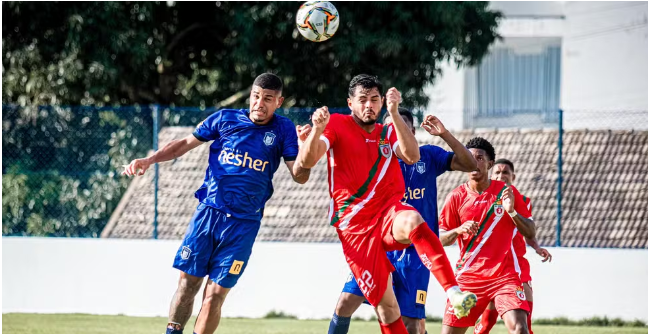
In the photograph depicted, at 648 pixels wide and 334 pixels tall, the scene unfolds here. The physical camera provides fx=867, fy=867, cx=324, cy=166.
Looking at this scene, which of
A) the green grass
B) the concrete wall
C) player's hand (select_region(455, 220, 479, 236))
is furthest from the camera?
the concrete wall

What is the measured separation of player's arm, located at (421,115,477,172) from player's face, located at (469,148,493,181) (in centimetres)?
34

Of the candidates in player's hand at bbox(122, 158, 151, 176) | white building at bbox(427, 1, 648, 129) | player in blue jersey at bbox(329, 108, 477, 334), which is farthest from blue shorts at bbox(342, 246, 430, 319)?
white building at bbox(427, 1, 648, 129)

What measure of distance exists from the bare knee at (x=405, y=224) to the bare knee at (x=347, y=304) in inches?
42.6

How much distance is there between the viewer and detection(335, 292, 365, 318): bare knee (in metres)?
7.01

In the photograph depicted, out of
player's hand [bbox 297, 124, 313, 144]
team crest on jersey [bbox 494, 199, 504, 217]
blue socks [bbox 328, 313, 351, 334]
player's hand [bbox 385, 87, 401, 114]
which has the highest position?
player's hand [bbox 385, 87, 401, 114]

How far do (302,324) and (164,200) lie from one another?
323 cm

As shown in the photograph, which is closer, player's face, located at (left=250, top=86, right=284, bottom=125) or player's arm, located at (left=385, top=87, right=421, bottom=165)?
player's arm, located at (left=385, top=87, right=421, bottom=165)

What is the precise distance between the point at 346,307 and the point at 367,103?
170cm

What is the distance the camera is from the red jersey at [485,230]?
7.23 m

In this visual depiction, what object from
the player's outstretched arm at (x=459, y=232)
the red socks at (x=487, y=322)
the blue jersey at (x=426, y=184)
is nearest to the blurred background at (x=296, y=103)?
the red socks at (x=487, y=322)

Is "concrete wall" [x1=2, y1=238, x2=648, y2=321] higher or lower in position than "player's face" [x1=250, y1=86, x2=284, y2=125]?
lower

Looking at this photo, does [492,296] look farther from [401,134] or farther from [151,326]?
[151,326]

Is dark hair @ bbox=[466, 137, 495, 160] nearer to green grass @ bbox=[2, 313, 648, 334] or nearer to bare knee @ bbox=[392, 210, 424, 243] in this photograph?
bare knee @ bbox=[392, 210, 424, 243]

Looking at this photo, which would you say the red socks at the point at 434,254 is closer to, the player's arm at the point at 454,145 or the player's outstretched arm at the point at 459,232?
the player's outstretched arm at the point at 459,232
